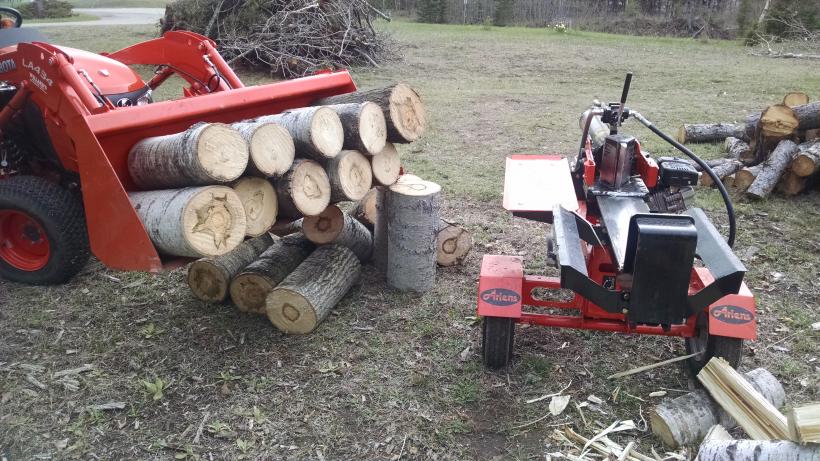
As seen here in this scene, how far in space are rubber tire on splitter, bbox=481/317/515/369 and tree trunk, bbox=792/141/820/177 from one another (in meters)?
4.21

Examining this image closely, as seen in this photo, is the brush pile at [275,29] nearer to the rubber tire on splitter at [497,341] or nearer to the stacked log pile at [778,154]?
the stacked log pile at [778,154]

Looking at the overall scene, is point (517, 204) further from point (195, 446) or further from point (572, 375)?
point (195, 446)

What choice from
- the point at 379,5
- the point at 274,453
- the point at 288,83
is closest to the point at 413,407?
the point at 274,453

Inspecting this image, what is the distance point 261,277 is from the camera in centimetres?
387

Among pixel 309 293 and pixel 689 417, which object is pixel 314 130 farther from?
pixel 689 417

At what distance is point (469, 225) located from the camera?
5453 mm

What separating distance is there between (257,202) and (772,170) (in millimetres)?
5083

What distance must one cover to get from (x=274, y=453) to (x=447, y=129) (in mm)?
6365

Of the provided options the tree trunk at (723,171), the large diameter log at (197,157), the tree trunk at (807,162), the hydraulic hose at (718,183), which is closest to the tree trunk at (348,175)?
the large diameter log at (197,157)

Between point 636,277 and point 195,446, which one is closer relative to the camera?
point 636,277

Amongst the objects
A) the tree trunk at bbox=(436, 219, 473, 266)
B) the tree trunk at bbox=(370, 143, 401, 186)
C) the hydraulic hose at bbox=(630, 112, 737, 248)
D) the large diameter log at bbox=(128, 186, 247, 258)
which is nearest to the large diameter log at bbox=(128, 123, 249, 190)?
the large diameter log at bbox=(128, 186, 247, 258)

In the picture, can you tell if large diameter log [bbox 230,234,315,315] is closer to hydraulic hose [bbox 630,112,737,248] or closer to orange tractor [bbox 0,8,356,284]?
orange tractor [bbox 0,8,356,284]

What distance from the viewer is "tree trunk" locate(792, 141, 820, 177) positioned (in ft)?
19.5

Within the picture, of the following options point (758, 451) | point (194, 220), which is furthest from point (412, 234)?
point (758, 451)
